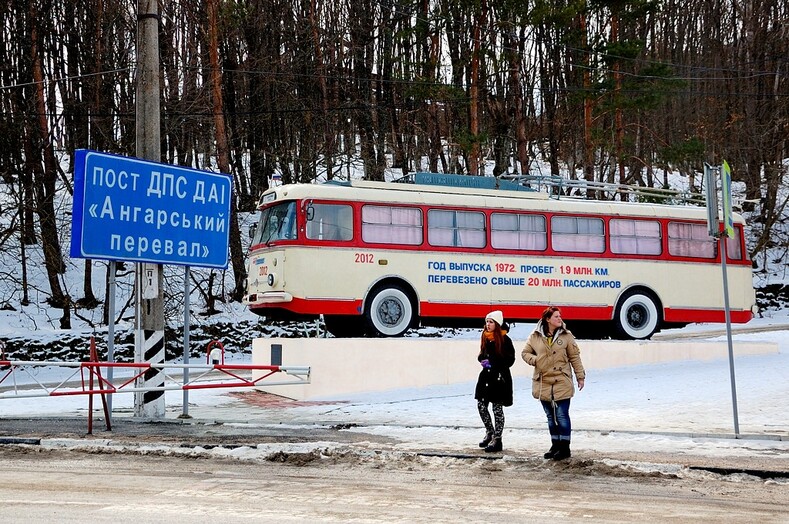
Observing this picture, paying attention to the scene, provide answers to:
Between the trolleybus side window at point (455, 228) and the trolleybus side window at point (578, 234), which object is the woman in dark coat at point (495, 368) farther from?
the trolleybus side window at point (578, 234)

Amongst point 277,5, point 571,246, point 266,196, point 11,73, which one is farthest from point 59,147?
point 571,246

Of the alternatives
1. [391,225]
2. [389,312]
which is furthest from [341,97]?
[389,312]

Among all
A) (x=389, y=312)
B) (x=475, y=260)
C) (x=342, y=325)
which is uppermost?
(x=475, y=260)

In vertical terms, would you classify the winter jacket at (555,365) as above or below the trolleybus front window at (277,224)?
below

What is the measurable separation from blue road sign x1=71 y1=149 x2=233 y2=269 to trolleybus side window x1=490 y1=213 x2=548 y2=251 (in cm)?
633

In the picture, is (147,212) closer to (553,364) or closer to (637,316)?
(553,364)

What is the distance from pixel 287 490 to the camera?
28.8 ft

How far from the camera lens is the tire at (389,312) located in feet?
63.7

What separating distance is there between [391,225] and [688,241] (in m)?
7.29

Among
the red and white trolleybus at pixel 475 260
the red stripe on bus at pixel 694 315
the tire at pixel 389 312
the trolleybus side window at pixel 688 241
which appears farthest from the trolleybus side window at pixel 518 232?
the red stripe on bus at pixel 694 315

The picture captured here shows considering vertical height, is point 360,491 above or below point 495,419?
below

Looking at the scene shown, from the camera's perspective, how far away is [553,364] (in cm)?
1119

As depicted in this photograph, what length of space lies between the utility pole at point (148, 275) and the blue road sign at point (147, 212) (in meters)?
0.42

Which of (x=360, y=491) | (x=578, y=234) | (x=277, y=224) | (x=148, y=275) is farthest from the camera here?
(x=578, y=234)
